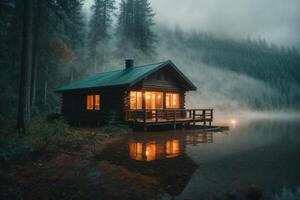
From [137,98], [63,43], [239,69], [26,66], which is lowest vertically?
[137,98]

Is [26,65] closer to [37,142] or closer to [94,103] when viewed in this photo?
[37,142]

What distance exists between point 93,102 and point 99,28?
30.0 metres

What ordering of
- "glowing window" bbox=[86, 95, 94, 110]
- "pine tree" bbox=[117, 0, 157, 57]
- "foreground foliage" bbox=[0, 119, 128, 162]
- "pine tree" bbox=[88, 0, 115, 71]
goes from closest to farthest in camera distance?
"foreground foliage" bbox=[0, 119, 128, 162], "glowing window" bbox=[86, 95, 94, 110], "pine tree" bbox=[88, 0, 115, 71], "pine tree" bbox=[117, 0, 157, 57]

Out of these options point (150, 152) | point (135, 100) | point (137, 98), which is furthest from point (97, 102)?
point (150, 152)

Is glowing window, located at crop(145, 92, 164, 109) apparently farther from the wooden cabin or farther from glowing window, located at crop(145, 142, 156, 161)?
glowing window, located at crop(145, 142, 156, 161)

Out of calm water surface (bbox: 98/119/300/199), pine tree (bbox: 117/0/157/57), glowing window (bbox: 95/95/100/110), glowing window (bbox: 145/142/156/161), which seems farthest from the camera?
pine tree (bbox: 117/0/157/57)

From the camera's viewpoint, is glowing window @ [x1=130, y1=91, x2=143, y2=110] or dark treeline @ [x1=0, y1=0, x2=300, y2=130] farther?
glowing window @ [x1=130, y1=91, x2=143, y2=110]

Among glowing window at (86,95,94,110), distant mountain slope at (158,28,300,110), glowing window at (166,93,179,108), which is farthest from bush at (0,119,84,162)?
distant mountain slope at (158,28,300,110)

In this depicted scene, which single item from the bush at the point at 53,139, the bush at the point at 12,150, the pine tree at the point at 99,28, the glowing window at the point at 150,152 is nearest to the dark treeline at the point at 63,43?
the pine tree at the point at 99,28

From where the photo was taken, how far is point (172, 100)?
2547cm

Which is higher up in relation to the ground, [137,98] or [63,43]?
[63,43]

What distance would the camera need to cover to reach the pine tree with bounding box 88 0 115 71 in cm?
4950

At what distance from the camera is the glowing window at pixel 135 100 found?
22375mm

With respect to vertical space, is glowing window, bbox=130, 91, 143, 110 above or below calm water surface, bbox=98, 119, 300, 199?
above
